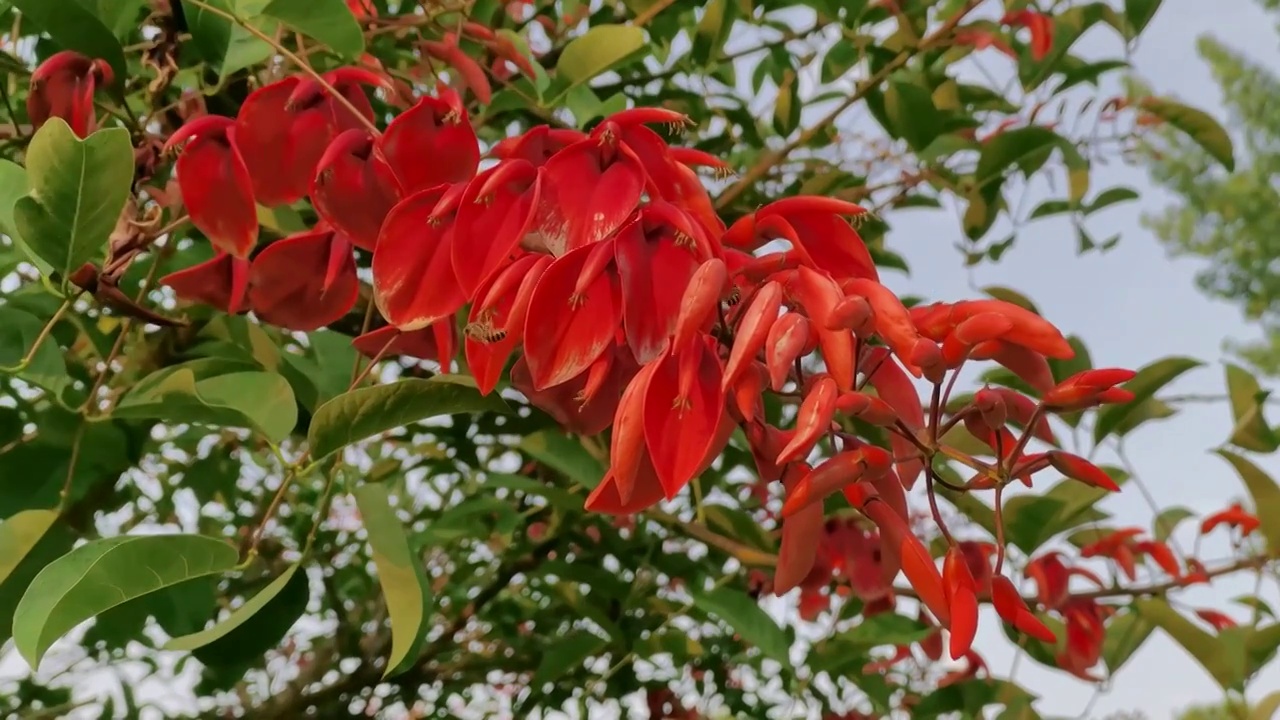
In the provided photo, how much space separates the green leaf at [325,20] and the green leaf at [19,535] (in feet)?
0.95

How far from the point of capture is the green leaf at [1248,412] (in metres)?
0.76

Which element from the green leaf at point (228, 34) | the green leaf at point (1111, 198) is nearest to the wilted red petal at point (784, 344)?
the green leaf at point (228, 34)

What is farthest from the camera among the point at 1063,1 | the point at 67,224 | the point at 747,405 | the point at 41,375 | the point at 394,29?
the point at 1063,1

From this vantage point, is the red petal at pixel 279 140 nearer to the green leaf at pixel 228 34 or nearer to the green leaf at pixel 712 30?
the green leaf at pixel 228 34

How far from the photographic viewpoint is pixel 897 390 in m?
0.34

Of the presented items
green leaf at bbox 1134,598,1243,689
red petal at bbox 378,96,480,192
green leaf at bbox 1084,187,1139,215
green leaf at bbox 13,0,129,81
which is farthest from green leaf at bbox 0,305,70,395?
green leaf at bbox 1084,187,1139,215

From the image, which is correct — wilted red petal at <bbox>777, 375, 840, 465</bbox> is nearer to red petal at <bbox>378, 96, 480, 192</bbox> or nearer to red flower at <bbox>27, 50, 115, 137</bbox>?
red petal at <bbox>378, 96, 480, 192</bbox>

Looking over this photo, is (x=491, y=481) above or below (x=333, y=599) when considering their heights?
above

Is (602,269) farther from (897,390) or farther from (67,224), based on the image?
(67,224)

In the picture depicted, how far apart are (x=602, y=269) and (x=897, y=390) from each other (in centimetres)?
12

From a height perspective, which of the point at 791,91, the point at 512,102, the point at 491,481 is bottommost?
the point at 491,481

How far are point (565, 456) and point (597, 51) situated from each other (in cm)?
27

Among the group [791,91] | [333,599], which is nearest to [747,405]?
[791,91]

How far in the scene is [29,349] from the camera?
1.70ft
